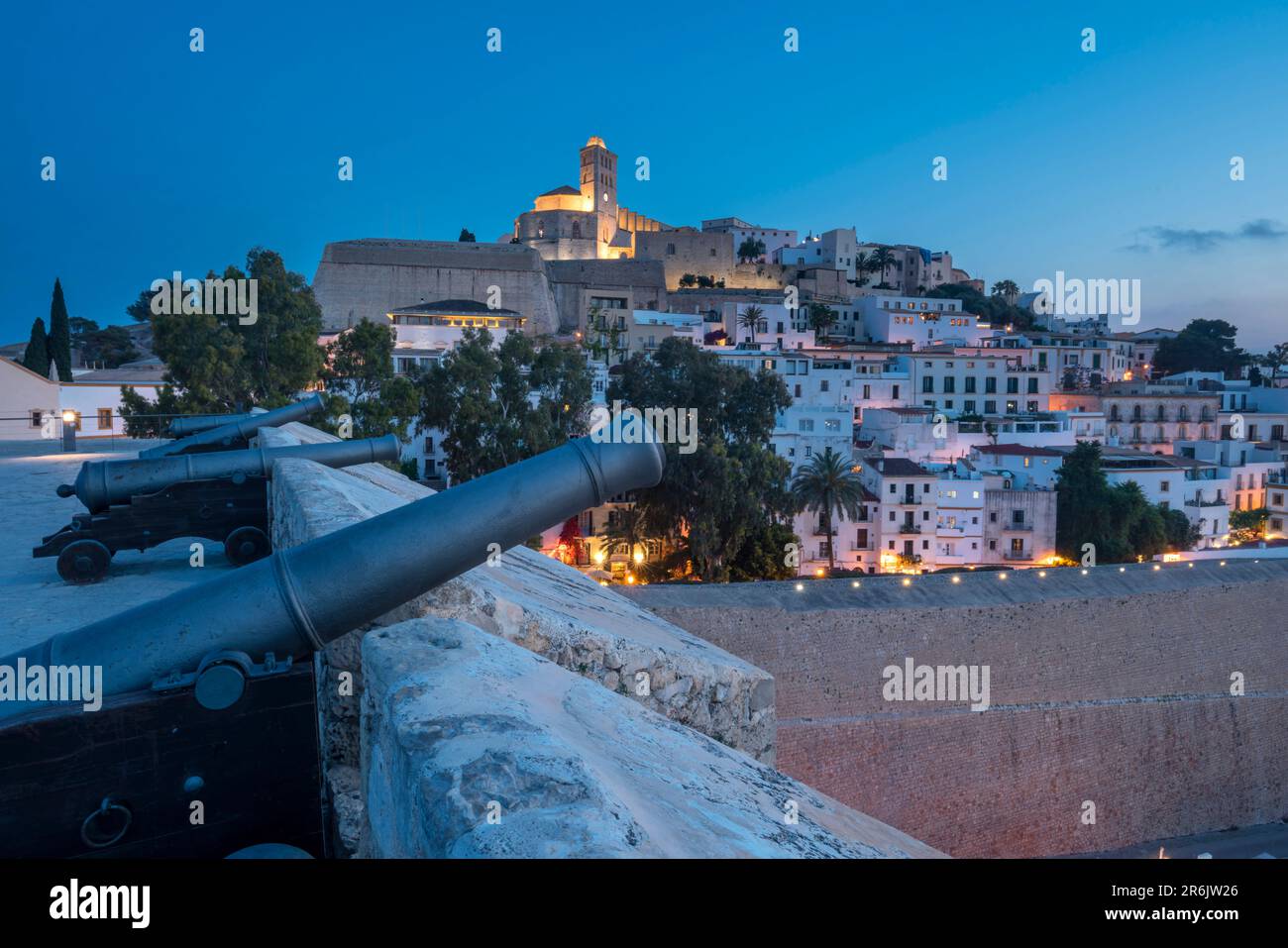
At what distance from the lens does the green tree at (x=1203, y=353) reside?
55469 millimetres

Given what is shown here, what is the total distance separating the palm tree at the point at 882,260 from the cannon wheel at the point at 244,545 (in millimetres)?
68287

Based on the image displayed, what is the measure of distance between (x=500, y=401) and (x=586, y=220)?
49973 mm

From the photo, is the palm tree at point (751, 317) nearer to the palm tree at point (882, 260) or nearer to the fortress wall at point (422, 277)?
the fortress wall at point (422, 277)

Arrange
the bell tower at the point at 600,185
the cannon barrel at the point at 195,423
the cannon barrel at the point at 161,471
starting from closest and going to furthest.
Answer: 1. the cannon barrel at the point at 161,471
2. the cannon barrel at the point at 195,423
3. the bell tower at the point at 600,185

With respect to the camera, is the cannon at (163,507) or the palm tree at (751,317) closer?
the cannon at (163,507)

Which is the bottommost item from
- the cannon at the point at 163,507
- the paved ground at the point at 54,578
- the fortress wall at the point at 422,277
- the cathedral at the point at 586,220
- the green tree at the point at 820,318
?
the paved ground at the point at 54,578

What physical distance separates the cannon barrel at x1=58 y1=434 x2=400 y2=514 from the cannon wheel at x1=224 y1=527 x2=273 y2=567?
0.38m

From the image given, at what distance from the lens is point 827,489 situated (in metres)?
24.5

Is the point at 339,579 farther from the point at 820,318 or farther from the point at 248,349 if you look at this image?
the point at 820,318

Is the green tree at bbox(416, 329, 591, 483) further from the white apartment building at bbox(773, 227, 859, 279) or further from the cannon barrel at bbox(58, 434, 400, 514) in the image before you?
the white apartment building at bbox(773, 227, 859, 279)

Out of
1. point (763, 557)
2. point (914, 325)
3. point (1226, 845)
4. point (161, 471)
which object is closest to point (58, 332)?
point (763, 557)

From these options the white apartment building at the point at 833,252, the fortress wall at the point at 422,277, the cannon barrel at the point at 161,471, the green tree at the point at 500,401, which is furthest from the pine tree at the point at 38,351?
the white apartment building at the point at 833,252
